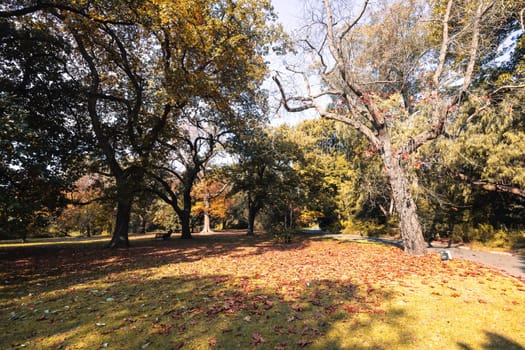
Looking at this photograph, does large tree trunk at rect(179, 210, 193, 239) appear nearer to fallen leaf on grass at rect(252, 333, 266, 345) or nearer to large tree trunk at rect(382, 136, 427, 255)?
large tree trunk at rect(382, 136, 427, 255)

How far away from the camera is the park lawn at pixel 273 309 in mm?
3289

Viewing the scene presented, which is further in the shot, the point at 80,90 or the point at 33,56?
the point at 80,90

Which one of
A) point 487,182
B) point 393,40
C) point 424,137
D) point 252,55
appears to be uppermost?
point 252,55

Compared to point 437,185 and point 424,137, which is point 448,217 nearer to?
point 437,185

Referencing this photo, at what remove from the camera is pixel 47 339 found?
348cm

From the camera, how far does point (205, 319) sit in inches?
154

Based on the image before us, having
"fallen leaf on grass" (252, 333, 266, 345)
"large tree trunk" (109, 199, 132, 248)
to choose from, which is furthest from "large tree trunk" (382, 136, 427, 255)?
"large tree trunk" (109, 199, 132, 248)

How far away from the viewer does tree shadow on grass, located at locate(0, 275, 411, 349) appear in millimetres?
3289

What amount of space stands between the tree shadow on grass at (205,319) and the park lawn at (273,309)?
16 mm

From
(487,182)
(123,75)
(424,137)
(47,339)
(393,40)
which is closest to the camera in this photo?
(47,339)

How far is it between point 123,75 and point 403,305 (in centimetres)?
1587

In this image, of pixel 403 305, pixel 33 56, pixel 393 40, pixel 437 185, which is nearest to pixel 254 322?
pixel 403 305

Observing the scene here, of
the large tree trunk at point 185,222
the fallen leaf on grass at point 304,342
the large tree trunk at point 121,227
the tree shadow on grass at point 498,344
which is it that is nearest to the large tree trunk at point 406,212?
the tree shadow on grass at point 498,344

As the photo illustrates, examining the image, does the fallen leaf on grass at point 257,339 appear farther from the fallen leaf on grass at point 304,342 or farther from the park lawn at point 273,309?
the fallen leaf on grass at point 304,342
